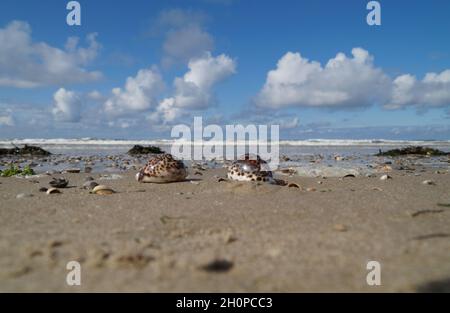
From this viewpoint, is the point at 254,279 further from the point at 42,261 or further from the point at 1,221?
the point at 1,221

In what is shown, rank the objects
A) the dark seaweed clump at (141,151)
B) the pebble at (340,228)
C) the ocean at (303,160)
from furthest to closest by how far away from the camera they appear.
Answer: the dark seaweed clump at (141,151)
the ocean at (303,160)
the pebble at (340,228)

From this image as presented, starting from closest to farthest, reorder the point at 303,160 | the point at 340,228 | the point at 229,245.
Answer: the point at 229,245 < the point at 340,228 < the point at 303,160

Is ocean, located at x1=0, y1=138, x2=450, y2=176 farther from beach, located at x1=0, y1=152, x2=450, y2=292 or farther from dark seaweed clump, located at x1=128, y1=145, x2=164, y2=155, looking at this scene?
beach, located at x1=0, y1=152, x2=450, y2=292

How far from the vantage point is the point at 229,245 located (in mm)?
2119

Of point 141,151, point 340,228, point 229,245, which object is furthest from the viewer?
point 141,151

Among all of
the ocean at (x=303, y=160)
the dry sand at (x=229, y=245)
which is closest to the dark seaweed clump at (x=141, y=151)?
A: the ocean at (x=303, y=160)

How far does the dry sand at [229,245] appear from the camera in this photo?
1638 mm

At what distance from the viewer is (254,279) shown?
65.4 inches

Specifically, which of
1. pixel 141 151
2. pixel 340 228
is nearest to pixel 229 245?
pixel 340 228

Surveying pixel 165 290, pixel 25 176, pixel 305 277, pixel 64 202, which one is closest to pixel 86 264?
pixel 165 290

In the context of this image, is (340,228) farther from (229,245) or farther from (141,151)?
(141,151)

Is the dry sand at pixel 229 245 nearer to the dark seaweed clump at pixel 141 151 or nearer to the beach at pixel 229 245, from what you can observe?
the beach at pixel 229 245

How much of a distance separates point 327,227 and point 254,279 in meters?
0.97

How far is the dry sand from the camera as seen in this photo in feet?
5.37
